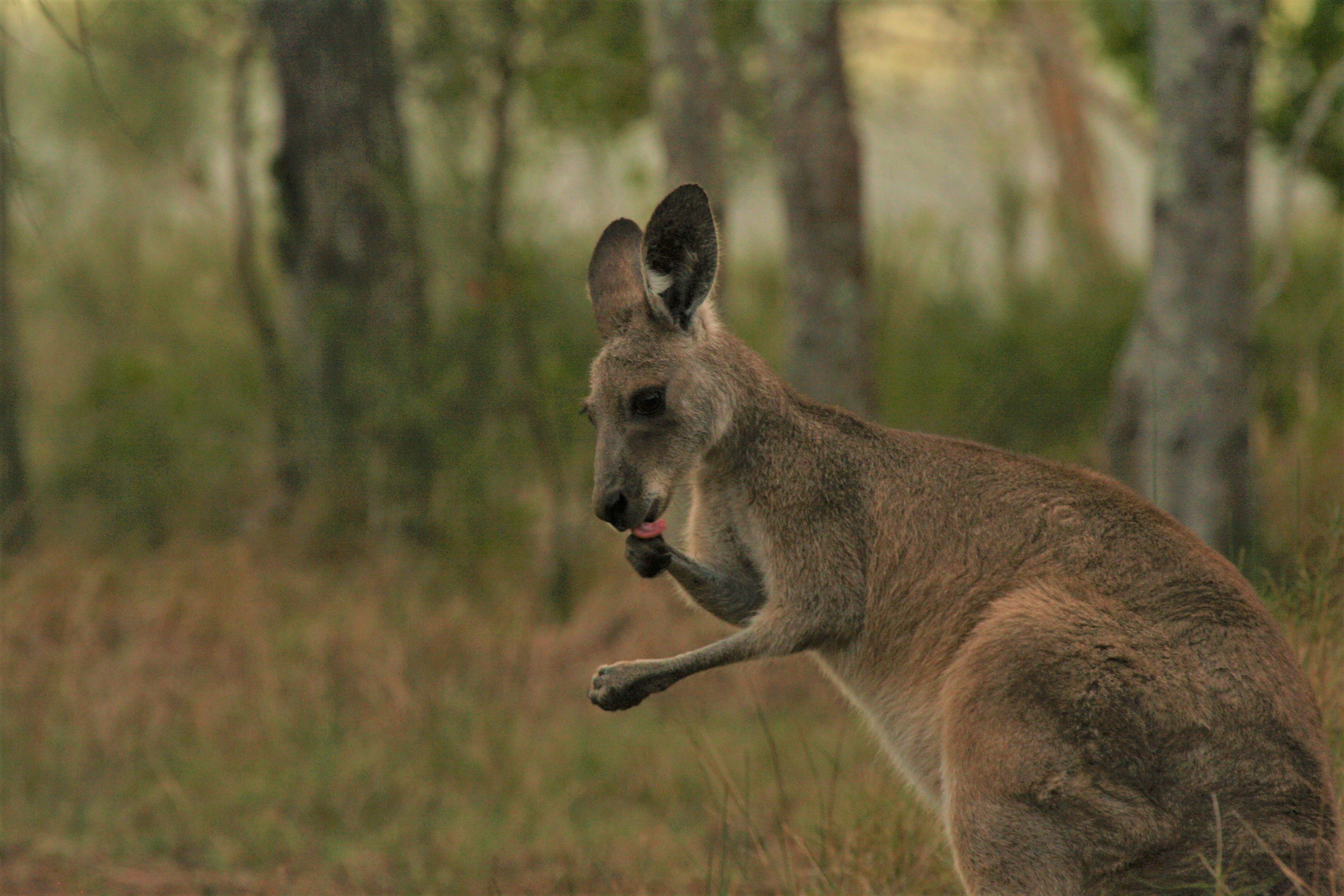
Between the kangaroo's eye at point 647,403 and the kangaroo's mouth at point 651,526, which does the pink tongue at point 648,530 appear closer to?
the kangaroo's mouth at point 651,526

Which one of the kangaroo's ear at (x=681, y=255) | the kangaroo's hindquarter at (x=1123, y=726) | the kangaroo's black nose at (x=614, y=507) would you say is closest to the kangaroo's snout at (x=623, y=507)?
the kangaroo's black nose at (x=614, y=507)

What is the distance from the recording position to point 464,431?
8.25m

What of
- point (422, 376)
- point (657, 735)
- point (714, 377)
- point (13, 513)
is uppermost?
point (714, 377)

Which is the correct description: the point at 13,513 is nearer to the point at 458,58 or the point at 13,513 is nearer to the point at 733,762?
the point at 458,58

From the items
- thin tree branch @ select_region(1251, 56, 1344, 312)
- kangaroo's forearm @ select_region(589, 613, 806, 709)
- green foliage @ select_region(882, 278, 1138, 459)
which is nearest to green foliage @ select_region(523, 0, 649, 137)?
green foliage @ select_region(882, 278, 1138, 459)

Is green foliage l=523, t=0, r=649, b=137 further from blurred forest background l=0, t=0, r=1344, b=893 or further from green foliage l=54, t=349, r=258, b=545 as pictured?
green foliage l=54, t=349, r=258, b=545

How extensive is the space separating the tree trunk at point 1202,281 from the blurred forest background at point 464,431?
0.50 ft

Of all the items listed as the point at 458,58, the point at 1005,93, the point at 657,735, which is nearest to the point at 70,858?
the point at 657,735

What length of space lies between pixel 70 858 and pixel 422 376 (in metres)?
3.32

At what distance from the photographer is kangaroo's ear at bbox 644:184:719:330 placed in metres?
3.87

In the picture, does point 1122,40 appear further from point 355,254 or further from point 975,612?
point 975,612

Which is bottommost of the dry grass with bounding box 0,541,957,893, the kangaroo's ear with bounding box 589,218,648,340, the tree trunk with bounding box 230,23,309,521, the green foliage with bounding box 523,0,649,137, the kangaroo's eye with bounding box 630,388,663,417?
the dry grass with bounding box 0,541,957,893

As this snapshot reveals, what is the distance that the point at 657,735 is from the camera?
712cm

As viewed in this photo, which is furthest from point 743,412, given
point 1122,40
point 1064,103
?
point 1064,103
